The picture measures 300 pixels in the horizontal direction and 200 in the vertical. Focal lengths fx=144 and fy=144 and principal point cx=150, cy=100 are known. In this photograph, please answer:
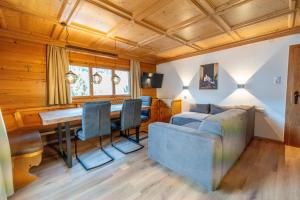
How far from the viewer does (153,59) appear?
5.50 meters

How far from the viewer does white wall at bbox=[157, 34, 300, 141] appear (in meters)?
3.09

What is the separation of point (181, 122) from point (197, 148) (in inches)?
80.3

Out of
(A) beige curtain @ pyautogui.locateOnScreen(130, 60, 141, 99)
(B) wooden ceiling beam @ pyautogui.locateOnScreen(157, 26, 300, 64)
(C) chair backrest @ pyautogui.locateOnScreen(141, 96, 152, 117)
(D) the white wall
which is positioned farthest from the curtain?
(B) wooden ceiling beam @ pyautogui.locateOnScreen(157, 26, 300, 64)

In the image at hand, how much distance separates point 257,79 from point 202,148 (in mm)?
2793

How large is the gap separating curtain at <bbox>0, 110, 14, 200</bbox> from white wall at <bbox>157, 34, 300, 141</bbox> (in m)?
4.32

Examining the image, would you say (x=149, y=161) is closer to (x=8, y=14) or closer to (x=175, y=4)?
(x=175, y=4)

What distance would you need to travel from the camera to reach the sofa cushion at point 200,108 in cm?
408

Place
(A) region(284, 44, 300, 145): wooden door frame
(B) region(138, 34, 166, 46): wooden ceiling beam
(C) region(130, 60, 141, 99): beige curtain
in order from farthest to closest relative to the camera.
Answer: (C) region(130, 60, 141, 99): beige curtain
(B) region(138, 34, 166, 46): wooden ceiling beam
(A) region(284, 44, 300, 145): wooden door frame

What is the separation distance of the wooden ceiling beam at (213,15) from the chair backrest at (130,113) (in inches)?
75.1

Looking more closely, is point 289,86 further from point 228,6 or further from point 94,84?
point 94,84

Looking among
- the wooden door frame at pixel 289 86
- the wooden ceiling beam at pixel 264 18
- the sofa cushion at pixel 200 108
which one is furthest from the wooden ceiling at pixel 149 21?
the sofa cushion at pixel 200 108

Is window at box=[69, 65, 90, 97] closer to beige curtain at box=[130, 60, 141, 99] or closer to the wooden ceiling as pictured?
the wooden ceiling

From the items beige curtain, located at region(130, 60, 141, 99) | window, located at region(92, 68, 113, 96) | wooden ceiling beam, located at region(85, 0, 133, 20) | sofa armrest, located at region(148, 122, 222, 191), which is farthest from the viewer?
beige curtain, located at region(130, 60, 141, 99)

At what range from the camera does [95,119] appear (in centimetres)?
242
